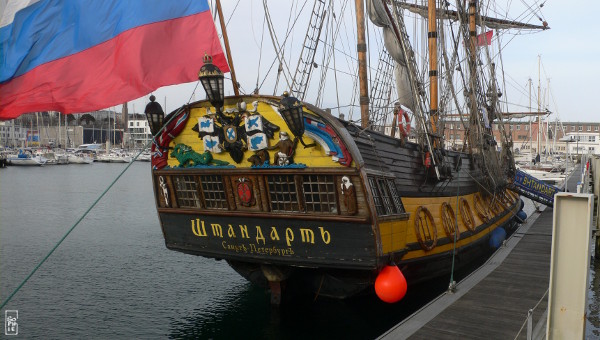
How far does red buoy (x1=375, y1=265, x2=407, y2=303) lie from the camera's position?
9.27 m

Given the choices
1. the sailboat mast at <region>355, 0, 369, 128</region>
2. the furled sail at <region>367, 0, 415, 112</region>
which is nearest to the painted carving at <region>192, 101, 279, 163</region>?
the sailboat mast at <region>355, 0, 369, 128</region>

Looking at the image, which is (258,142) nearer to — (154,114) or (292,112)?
(292,112)

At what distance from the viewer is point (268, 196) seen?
9898 mm

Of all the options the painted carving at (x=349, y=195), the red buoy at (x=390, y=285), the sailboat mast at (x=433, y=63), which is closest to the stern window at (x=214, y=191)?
the painted carving at (x=349, y=195)

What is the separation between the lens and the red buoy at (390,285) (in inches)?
365

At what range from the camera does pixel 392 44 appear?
53.9ft

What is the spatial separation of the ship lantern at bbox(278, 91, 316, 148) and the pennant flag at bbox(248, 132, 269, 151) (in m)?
0.82

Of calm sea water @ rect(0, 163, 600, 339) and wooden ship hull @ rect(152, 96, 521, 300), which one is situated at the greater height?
wooden ship hull @ rect(152, 96, 521, 300)

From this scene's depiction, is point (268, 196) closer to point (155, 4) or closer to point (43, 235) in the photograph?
point (155, 4)

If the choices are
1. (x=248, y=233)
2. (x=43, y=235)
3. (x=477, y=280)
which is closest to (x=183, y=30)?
(x=248, y=233)

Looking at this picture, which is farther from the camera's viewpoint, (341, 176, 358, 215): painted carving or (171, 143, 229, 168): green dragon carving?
(171, 143, 229, 168): green dragon carving

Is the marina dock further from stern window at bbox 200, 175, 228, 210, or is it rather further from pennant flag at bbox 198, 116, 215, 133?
pennant flag at bbox 198, 116, 215, 133

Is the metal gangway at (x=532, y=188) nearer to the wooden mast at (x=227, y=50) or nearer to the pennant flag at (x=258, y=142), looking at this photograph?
the pennant flag at (x=258, y=142)

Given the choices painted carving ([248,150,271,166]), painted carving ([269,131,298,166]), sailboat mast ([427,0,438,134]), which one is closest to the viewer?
painted carving ([269,131,298,166])
